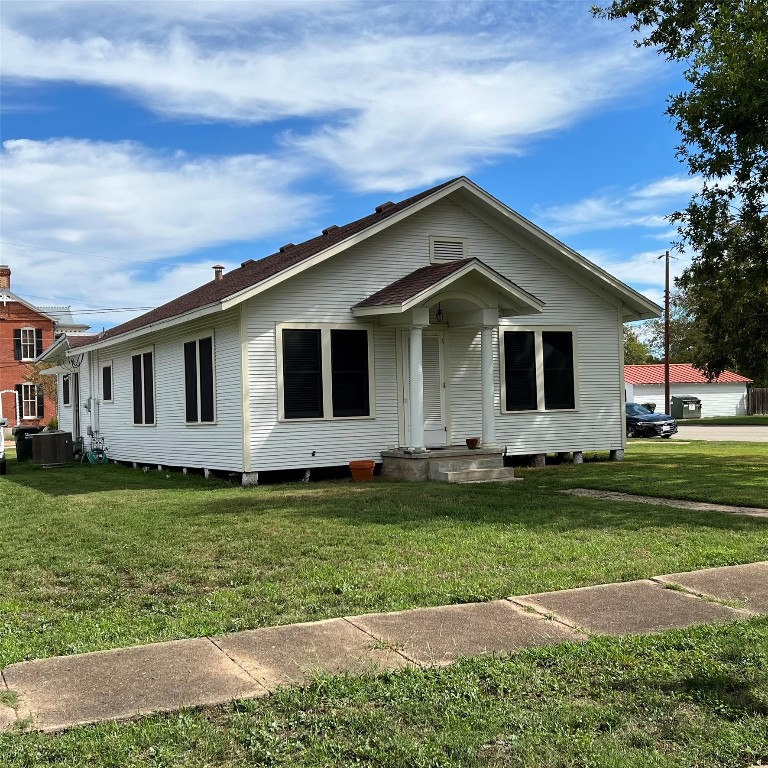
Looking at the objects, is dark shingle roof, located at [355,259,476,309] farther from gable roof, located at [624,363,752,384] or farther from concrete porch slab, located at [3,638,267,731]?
gable roof, located at [624,363,752,384]

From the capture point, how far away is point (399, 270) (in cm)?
1703

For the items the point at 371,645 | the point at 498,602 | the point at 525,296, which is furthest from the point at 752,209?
the point at 371,645

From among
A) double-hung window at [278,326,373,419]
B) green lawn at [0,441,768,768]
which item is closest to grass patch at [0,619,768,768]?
green lawn at [0,441,768,768]

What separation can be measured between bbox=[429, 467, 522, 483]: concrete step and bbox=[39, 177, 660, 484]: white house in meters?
0.84

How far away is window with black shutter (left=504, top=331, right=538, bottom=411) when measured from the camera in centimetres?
1811

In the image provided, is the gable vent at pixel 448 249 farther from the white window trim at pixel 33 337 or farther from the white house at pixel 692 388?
the white window trim at pixel 33 337

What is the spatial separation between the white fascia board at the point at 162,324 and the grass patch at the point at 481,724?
35.8 feet

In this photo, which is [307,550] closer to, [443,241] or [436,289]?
[436,289]

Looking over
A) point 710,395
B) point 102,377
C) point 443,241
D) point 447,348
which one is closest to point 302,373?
point 447,348

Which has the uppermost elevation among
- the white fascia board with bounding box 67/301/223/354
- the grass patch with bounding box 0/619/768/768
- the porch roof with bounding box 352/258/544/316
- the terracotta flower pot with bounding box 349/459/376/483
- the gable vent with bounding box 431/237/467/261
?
the gable vent with bounding box 431/237/467/261

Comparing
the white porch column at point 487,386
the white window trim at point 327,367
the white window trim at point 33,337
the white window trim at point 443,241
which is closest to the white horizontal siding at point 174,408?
the white window trim at point 327,367

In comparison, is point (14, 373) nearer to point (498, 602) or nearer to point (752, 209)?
point (752, 209)

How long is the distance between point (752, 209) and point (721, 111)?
233 centimetres

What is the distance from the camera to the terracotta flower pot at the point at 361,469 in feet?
51.4
